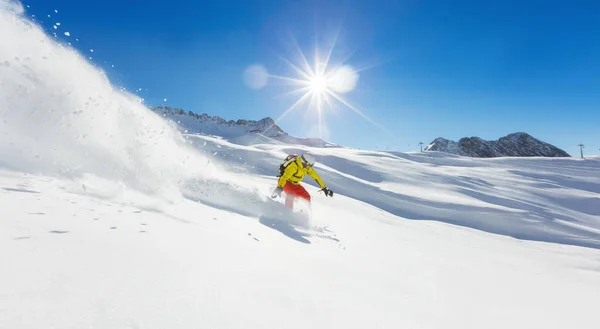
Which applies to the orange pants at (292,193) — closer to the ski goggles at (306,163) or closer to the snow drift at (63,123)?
the ski goggles at (306,163)

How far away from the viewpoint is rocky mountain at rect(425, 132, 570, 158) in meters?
148

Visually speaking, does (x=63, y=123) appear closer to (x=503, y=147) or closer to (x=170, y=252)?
(x=170, y=252)

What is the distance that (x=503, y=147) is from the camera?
15512cm

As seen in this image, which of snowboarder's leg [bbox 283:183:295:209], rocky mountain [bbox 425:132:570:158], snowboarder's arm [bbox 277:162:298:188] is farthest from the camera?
rocky mountain [bbox 425:132:570:158]

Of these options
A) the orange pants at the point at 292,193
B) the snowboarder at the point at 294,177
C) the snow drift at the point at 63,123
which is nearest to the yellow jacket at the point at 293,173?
the snowboarder at the point at 294,177

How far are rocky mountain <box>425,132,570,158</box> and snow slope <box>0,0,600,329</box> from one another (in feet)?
528

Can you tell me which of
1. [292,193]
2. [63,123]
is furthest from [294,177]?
[63,123]

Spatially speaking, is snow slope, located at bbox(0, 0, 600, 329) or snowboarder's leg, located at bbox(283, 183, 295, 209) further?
snowboarder's leg, located at bbox(283, 183, 295, 209)

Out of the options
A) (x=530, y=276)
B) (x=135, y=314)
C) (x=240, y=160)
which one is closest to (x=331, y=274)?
(x=135, y=314)

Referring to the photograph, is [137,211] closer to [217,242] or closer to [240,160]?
[217,242]

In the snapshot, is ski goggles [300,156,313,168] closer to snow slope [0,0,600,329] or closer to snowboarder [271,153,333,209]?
snowboarder [271,153,333,209]

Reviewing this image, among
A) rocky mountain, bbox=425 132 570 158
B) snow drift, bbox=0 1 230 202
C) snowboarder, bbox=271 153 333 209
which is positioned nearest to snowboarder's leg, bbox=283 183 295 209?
snowboarder, bbox=271 153 333 209

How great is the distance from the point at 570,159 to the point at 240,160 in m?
33.3

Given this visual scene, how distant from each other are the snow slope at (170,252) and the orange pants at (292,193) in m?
0.60
